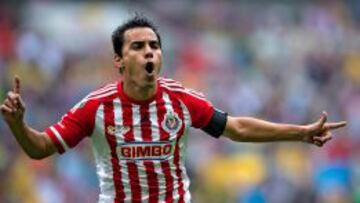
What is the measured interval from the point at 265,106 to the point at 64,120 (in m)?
11.1

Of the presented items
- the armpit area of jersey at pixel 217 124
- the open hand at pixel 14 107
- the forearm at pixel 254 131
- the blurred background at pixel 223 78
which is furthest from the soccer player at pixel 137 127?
the blurred background at pixel 223 78

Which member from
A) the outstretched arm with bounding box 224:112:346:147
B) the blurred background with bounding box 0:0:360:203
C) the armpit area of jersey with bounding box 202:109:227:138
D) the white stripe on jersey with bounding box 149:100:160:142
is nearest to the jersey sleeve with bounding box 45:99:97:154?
the white stripe on jersey with bounding box 149:100:160:142

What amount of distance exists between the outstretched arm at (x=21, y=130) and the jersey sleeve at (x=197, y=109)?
83cm

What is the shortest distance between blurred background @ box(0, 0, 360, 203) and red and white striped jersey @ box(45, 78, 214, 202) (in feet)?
22.2

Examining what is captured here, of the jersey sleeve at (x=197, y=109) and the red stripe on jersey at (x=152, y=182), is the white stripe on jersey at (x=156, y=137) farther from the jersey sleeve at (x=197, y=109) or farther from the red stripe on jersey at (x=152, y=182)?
the jersey sleeve at (x=197, y=109)

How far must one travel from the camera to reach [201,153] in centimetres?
1870

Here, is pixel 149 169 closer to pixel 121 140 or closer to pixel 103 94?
pixel 121 140

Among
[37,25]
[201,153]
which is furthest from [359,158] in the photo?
[37,25]

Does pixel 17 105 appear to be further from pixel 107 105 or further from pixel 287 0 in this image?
pixel 287 0

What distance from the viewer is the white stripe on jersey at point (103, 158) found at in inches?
364

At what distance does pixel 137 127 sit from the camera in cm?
928

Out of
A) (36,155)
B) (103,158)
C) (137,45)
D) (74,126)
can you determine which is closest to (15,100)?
(36,155)

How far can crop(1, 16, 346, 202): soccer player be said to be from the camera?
923 centimetres

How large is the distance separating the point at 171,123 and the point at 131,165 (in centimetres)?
34
